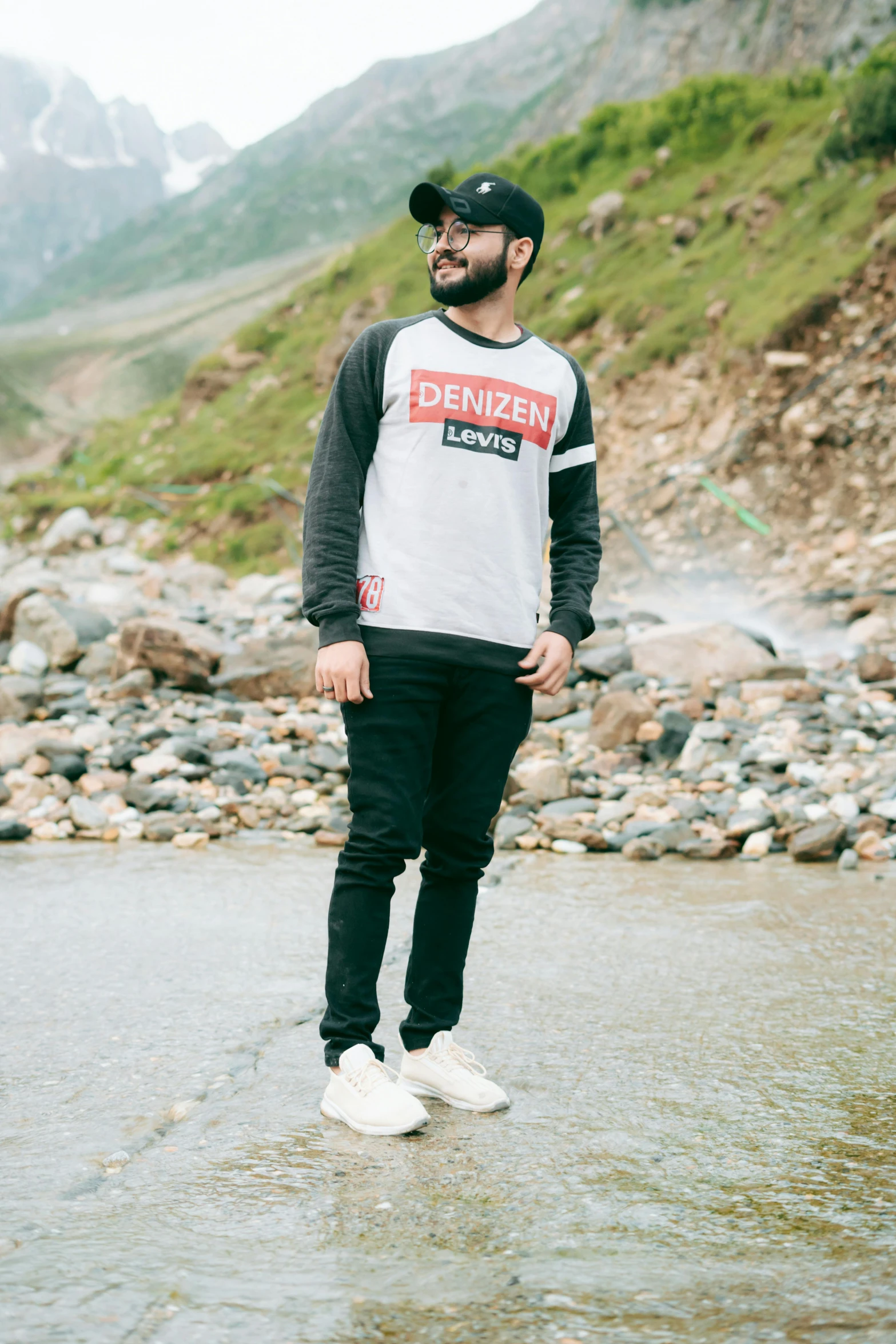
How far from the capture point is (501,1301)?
1658mm

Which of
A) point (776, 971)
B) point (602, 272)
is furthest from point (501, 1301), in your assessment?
point (602, 272)

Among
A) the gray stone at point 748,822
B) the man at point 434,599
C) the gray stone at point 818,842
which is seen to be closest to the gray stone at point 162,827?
the gray stone at point 748,822

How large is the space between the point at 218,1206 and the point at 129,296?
9610 cm

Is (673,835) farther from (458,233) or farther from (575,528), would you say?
(458,233)

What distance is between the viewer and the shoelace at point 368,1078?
2.35 meters

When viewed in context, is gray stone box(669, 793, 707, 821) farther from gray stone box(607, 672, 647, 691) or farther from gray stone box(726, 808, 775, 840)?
gray stone box(607, 672, 647, 691)

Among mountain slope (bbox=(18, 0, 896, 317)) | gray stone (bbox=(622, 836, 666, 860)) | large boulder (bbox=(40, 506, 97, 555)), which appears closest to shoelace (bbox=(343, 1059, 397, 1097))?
gray stone (bbox=(622, 836, 666, 860))

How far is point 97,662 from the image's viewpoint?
28.1 ft

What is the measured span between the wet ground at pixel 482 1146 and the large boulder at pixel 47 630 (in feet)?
16.1

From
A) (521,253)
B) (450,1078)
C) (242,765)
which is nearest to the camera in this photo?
(450,1078)

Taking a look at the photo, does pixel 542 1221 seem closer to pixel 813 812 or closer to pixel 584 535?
pixel 584 535

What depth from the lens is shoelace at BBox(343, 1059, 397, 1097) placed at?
7.70ft

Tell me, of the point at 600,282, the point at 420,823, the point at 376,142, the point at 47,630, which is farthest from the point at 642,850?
the point at 376,142

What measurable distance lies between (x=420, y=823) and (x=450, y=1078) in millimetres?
537
